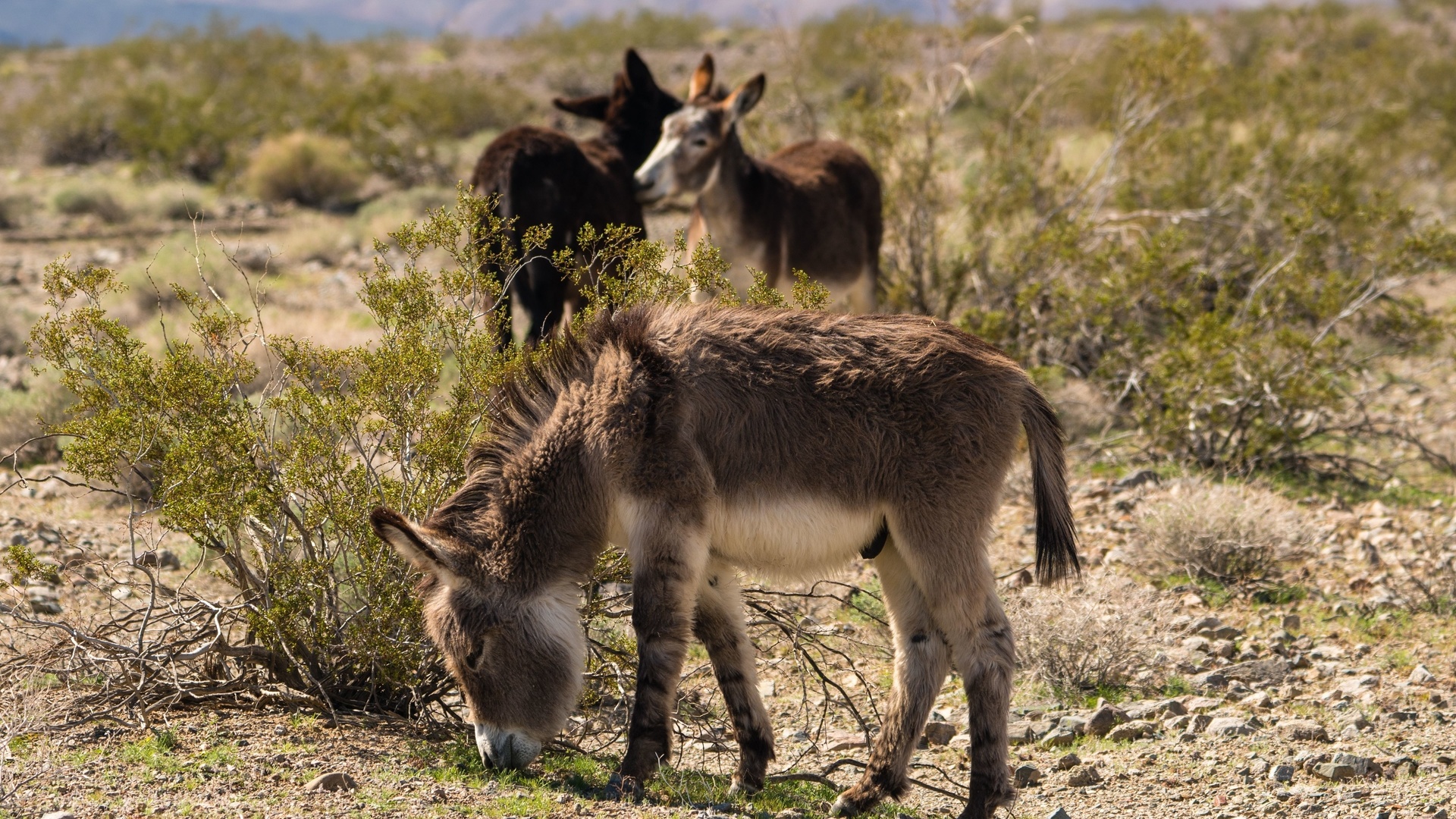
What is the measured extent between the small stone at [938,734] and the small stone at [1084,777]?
2.31ft

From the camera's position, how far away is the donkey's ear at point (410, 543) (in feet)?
13.3

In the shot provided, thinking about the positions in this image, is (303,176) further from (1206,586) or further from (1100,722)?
(1100,722)

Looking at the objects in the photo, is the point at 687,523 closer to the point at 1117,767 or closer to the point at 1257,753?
the point at 1117,767

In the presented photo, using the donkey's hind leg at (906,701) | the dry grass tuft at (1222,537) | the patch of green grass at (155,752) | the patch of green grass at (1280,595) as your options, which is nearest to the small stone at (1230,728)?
the donkey's hind leg at (906,701)

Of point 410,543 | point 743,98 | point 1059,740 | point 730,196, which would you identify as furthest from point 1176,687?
point 743,98

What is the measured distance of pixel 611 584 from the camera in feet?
21.2

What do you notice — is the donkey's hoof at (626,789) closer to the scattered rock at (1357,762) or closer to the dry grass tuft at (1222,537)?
A: the scattered rock at (1357,762)

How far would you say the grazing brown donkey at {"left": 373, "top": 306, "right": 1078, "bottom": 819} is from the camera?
4.31 m

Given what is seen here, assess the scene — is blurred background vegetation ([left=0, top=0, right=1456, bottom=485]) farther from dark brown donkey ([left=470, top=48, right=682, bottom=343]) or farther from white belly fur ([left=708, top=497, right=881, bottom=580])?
white belly fur ([left=708, top=497, right=881, bottom=580])

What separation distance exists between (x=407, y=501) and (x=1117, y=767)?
322cm

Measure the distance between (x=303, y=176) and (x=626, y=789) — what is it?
63.5 ft

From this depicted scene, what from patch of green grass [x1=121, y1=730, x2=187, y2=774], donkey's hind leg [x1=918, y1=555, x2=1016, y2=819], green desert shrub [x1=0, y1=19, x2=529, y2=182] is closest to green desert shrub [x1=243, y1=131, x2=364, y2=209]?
green desert shrub [x1=0, y1=19, x2=529, y2=182]

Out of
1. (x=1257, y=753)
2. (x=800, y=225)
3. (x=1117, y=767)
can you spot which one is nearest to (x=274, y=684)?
(x=1117, y=767)

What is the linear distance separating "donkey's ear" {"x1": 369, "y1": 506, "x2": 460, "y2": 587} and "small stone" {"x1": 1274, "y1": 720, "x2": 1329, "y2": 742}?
363cm
